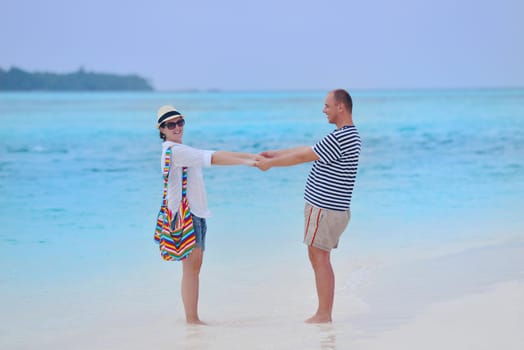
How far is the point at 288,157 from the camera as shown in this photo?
4.52 meters

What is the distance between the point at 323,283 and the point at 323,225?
1.27 ft

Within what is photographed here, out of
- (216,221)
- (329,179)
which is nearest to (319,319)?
(329,179)

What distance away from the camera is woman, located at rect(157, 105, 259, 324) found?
431cm

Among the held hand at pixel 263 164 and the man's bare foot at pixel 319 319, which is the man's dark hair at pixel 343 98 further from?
the man's bare foot at pixel 319 319

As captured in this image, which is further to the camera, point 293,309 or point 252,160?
point 293,309

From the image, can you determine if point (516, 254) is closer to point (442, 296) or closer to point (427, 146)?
point (442, 296)

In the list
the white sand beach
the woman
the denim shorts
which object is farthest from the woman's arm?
the white sand beach

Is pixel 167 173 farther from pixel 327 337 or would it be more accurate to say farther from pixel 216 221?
pixel 216 221

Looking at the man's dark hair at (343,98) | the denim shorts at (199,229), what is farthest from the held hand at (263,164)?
the man's dark hair at (343,98)

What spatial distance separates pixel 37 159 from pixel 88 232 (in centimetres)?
920

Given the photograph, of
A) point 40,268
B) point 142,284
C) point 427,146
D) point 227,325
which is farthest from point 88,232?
point 427,146

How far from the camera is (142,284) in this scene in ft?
18.6

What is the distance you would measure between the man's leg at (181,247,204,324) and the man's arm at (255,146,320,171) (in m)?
0.68

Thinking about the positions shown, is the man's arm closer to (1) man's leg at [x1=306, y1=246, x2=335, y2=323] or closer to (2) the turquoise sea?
(1) man's leg at [x1=306, y1=246, x2=335, y2=323]
